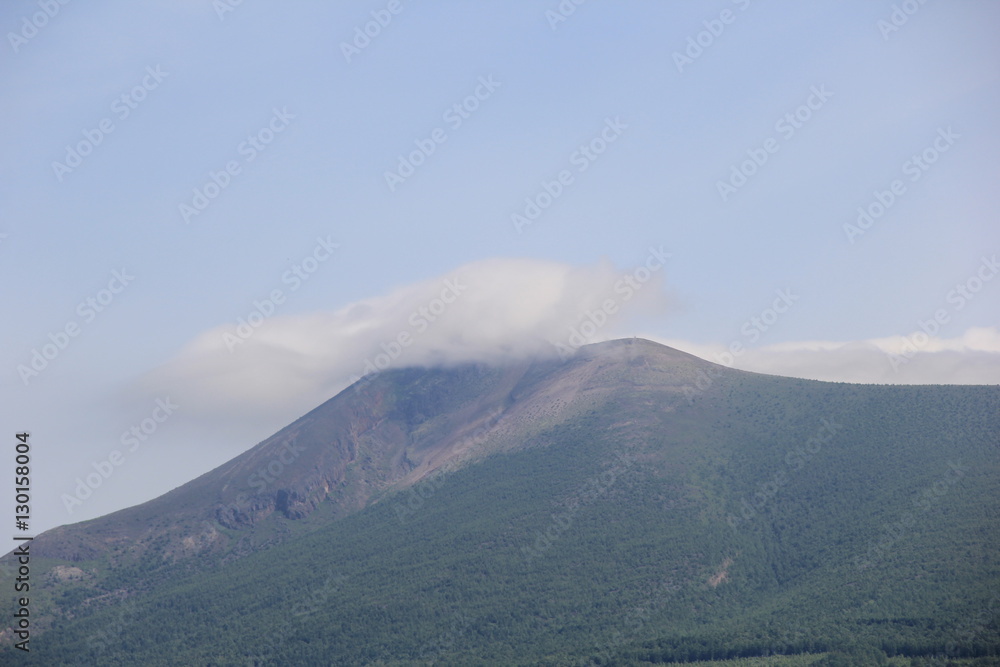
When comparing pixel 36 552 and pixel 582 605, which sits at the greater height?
pixel 36 552

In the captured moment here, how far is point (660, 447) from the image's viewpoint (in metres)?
192

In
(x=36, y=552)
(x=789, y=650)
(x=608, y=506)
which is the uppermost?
(x=36, y=552)

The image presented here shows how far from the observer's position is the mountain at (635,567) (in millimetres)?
135500

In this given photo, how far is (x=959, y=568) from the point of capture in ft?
438

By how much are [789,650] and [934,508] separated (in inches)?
1570

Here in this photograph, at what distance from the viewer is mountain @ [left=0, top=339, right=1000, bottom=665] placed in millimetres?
135500

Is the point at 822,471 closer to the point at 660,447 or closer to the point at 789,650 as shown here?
the point at 660,447

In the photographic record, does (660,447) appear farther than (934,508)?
Yes

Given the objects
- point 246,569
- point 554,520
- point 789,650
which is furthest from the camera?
point 246,569

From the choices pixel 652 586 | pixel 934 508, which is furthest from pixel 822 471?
pixel 652 586

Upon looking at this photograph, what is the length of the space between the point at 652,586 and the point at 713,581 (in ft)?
33.9

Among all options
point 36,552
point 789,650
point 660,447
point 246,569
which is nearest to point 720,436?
point 660,447

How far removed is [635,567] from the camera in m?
157

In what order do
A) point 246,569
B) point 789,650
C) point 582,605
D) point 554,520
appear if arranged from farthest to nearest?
point 246,569 → point 554,520 → point 582,605 → point 789,650
